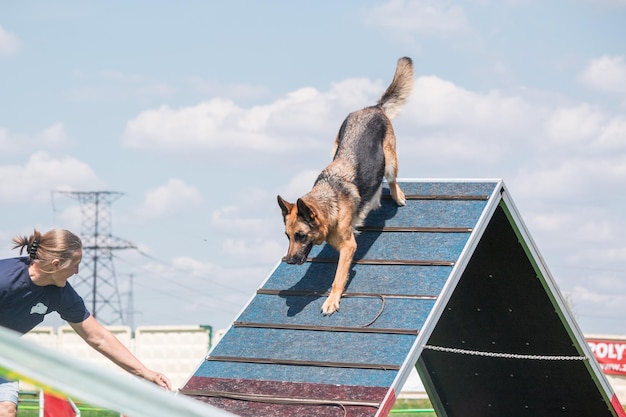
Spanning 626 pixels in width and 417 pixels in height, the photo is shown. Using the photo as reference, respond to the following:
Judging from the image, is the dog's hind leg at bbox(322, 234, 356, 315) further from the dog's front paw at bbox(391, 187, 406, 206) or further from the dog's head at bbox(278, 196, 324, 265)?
the dog's front paw at bbox(391, 187, 406, 206)

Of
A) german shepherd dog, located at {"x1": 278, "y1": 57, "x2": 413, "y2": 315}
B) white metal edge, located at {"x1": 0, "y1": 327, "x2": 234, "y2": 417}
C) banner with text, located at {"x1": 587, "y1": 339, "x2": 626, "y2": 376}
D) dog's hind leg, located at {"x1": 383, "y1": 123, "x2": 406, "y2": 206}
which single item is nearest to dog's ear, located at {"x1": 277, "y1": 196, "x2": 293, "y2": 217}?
german shepherd dog, located at {"x1": 278, "y1": 57, "x2": 413, "y2": 315}

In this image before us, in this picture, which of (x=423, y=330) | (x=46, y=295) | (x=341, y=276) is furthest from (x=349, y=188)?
(x=46, y=295)

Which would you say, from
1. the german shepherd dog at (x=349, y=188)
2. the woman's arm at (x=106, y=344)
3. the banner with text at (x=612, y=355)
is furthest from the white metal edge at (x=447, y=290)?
the banner with text at (x=612, y=355)

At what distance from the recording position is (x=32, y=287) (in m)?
4.04

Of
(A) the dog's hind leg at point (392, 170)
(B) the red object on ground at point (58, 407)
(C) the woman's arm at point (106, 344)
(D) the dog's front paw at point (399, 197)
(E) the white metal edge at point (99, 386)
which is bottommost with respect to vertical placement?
(E) the white metal edge at point (99, 386)

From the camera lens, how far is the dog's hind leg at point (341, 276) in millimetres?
5805

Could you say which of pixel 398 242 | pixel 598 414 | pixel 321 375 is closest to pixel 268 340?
pixel 321 375

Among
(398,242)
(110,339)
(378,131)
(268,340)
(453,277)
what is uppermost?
(378,131)

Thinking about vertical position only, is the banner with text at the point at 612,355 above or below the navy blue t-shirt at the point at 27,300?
above

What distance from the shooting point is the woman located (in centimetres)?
394

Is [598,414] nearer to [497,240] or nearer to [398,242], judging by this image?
[497,240]

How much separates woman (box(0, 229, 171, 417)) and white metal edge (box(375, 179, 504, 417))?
62.3 inches

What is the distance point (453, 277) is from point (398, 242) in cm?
79

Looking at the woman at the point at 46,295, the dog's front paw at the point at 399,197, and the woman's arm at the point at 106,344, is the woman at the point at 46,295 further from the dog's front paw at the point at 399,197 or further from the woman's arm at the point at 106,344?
the dog's front paw at the point at 399,197
